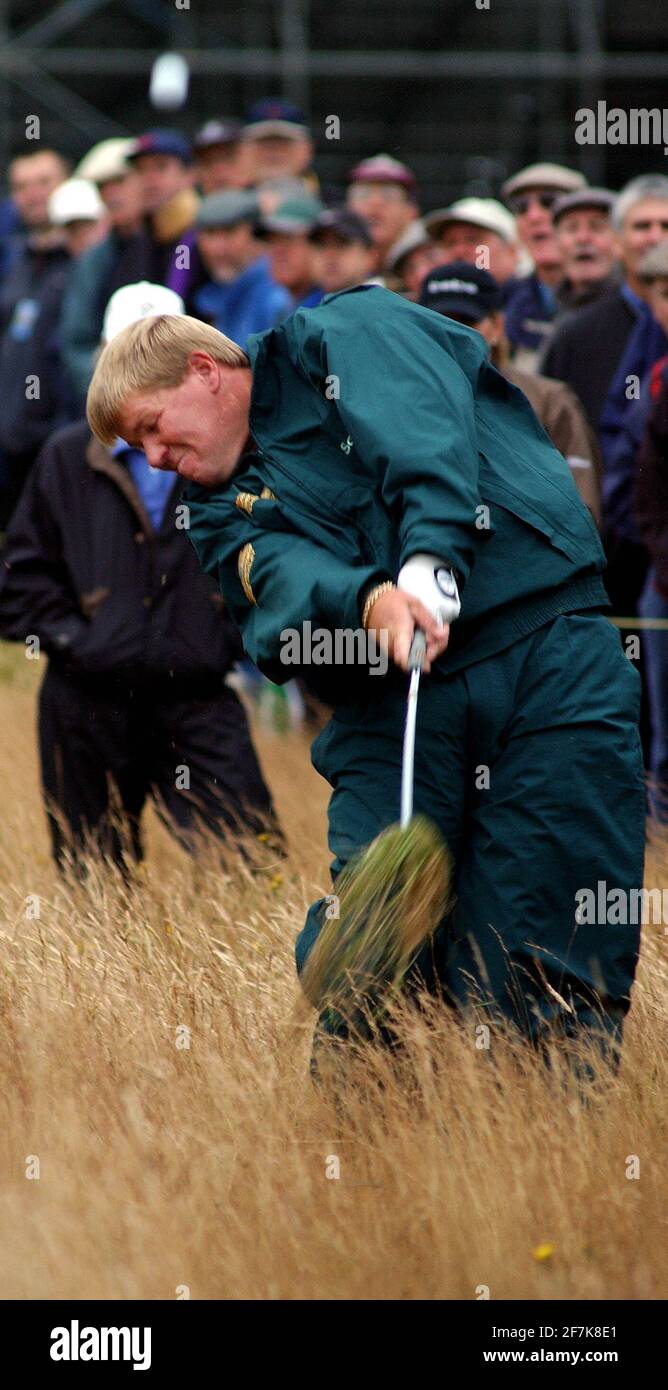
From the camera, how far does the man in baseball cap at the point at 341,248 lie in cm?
898

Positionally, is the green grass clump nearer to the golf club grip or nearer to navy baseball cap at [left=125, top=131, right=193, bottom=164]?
the golf club grip

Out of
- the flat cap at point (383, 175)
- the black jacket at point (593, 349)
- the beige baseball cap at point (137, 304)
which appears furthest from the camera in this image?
the flat cap at point (383, 175)

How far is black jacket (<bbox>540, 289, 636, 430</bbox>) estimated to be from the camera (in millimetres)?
7504

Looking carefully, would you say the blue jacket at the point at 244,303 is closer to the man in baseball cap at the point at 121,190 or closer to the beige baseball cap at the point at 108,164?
the man in baseball cap at the point at 121,190

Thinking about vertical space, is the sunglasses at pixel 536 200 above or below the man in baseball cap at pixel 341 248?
above

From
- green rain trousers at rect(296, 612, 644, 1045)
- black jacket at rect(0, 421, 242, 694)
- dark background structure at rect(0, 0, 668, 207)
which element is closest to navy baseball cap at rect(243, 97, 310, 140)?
→ dark background structure at rect(0, 0, 668, 207)

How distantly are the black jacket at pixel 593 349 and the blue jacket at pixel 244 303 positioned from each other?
165 centimetres

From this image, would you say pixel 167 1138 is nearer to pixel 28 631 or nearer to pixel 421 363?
pixel 421 363

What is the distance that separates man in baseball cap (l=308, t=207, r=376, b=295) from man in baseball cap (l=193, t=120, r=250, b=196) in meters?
1.77

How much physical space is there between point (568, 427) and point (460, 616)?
2.62m

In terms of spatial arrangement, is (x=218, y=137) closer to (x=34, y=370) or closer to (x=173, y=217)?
(x=173, y=217)

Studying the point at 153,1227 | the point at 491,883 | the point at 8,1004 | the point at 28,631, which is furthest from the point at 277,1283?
the point at 28,631

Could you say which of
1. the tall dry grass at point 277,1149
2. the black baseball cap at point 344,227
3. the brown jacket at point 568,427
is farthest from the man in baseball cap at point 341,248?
the tall dry grass at point 277,1149

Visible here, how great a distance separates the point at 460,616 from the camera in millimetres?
4055
